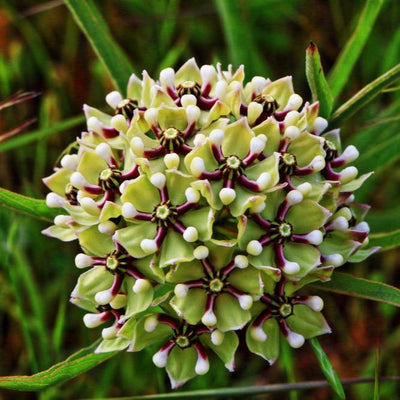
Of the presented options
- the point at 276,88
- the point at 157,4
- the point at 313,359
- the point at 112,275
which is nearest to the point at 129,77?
the point at 276,88

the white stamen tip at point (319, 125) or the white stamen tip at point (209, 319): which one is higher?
the white stamen tip at point (319, 125)

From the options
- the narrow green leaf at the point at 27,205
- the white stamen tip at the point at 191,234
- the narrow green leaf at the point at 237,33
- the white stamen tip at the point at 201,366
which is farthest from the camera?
the narrow green leaf at the point at 237,33

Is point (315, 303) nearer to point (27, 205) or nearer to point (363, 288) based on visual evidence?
point (363, 288)

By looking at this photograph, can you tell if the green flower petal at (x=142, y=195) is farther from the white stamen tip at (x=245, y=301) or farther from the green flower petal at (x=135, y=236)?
the white stamen tip at (x=245, y=301)

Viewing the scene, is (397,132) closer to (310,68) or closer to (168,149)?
(310,68)

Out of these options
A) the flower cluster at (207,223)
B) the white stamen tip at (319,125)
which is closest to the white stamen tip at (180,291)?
the flower cluster at (207,223)

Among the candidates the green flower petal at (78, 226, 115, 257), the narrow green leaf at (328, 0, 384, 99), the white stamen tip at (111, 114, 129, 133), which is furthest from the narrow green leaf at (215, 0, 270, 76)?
the green flower petal at (78, 226, 115, 257)

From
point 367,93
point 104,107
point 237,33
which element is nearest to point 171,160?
point 367,93
